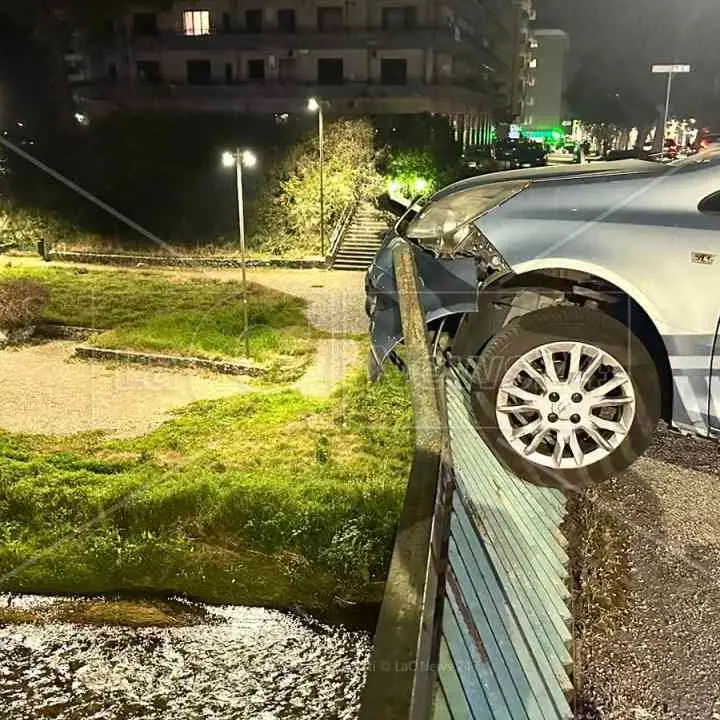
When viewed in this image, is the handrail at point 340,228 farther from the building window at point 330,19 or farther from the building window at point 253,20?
the building window at point 253,20

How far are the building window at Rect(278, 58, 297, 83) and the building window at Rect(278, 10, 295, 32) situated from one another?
1.23 m

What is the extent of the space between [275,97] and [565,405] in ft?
99.0

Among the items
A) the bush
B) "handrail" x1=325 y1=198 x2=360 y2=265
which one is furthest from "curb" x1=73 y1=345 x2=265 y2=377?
"handrail" x1=325 y1=198 x2=360 y2=265

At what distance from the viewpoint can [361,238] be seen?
24125 millimetres

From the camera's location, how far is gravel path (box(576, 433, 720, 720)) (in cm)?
293

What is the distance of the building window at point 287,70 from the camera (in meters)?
31.6

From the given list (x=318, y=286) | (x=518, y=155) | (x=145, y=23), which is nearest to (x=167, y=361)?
(x=318, y=286)

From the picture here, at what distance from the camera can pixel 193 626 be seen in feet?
24.9

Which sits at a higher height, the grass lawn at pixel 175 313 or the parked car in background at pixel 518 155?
the parked car in background at pixel 518 155

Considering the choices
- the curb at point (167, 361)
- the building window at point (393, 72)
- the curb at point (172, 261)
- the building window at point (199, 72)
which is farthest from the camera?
the building window at point (199, 72)

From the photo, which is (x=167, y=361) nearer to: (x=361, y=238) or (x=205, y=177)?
(x=361, y=238)

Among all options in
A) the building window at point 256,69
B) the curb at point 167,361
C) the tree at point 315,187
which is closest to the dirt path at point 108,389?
the curb at point 167,361

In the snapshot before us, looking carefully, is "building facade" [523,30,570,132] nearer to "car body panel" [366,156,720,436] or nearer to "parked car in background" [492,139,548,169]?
"parked car in background" [492,139,548,169]

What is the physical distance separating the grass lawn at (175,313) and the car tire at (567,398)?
9769mm
